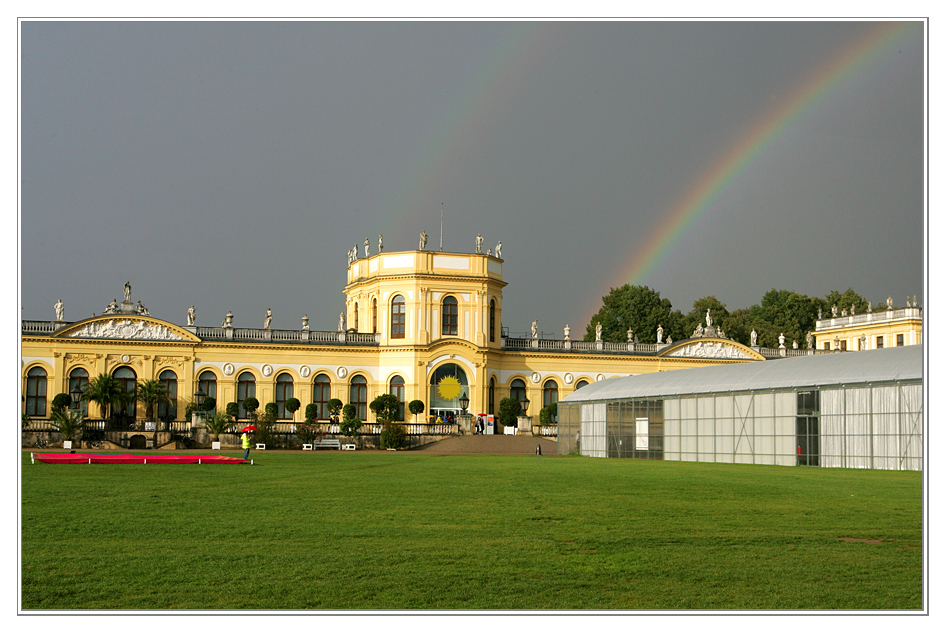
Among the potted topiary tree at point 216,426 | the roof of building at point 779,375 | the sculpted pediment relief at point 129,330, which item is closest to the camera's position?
the roof of building at point 779,375

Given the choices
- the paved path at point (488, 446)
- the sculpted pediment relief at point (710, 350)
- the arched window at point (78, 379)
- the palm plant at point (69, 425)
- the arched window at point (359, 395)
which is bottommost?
the paved path at point (488, 446)

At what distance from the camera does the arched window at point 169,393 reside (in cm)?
6112

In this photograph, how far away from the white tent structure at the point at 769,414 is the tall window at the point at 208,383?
22825 mm

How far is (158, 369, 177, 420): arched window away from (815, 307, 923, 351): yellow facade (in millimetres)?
50103

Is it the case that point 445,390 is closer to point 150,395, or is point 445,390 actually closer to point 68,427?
point 150,395

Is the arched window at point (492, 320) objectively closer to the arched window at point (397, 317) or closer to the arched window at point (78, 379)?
the arched window at point (397, 317)

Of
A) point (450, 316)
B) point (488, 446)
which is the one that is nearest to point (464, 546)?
point (488, 446)


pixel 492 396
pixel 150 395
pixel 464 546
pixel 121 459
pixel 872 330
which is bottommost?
pixel 121 459

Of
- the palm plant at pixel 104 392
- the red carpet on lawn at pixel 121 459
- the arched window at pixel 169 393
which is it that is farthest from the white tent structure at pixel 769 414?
the palm plant at pixel 104 392

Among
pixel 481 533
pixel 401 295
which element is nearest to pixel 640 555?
pixel 481 533

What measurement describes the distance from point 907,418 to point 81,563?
2753cm

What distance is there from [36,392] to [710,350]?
42.9 m

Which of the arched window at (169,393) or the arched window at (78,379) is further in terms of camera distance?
the arched window at (169,393)

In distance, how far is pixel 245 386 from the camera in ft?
206
